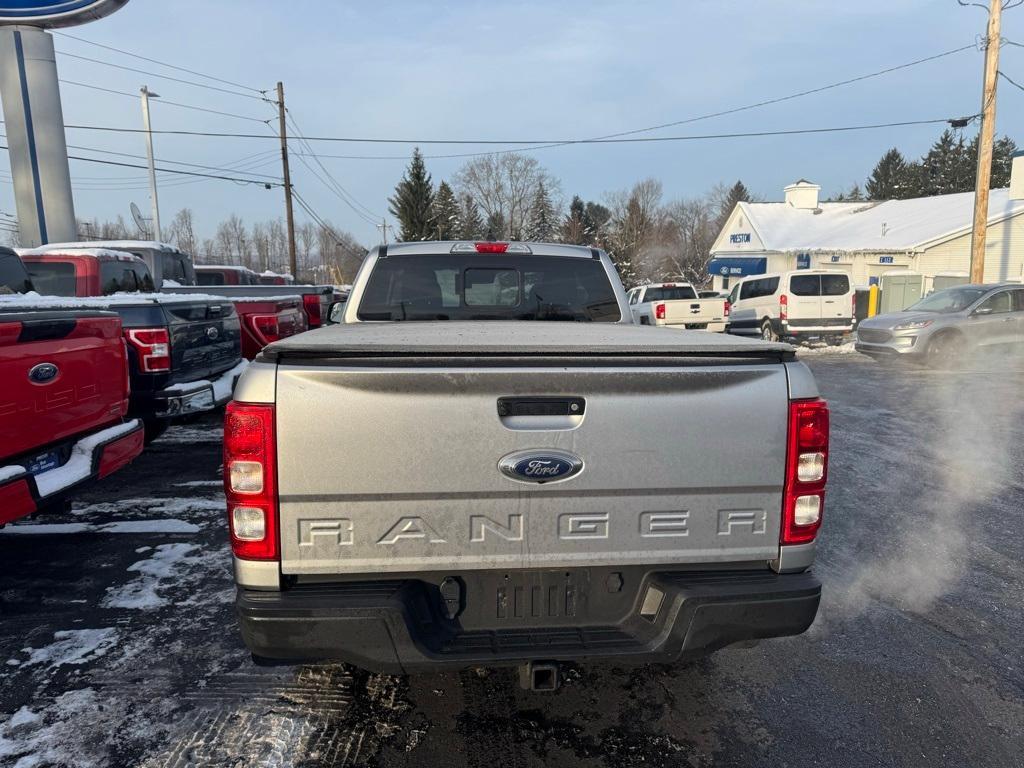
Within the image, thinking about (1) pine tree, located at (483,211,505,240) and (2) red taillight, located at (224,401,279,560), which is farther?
(1) pine tree, located at (483,211,505,240)

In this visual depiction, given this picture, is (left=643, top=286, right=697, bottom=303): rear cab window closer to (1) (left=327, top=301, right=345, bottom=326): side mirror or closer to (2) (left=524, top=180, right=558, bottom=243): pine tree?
(1) (left=327, top=301, right=345, bottom=326): side mirror

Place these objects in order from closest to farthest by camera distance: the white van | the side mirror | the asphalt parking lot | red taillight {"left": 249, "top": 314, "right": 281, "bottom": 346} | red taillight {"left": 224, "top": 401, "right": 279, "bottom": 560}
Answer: red taillight {"left": 224, "top": 401, "right": 279, "bottom": 560}
the asphalt parking lot
the side mirror
red taillight {"left": 249, "top": 314, "right": 281, "bottom": 346}
the white van

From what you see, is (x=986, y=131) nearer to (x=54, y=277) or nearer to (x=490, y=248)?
(x=490, y=248)

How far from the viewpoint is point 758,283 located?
2044cm

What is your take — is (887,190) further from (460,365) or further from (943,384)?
(460,365)

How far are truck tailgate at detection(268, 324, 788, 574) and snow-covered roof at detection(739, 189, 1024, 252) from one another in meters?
35.7

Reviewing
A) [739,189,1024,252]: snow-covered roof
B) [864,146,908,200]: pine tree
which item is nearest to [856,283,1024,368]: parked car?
[739,189,1024,252]: snow-covered roof

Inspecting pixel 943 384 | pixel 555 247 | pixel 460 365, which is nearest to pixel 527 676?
pixel 460 365

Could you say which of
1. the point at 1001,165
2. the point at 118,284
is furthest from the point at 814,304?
the point at 1001,165

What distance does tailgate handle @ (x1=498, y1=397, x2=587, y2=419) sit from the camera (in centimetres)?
212

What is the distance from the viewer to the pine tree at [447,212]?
59.3 metres

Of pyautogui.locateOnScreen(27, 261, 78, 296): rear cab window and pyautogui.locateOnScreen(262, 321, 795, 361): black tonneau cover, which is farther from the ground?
pyautogui.locateOnScreen(27, 261, 78, 296): rear cab window

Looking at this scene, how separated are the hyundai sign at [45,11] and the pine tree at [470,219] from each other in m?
50.2

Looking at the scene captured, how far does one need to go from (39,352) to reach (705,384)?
3600 mm
